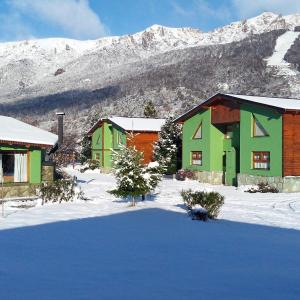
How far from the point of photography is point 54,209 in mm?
16547

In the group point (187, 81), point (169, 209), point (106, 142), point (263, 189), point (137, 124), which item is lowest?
point (169, 209)

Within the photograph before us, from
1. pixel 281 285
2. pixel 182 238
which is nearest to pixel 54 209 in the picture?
pixel 182 238

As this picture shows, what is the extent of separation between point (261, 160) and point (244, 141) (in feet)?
6.44

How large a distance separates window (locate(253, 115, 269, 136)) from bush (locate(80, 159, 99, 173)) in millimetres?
22221

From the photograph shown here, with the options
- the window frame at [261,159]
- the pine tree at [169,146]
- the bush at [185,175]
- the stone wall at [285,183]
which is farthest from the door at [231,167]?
the pine tree at [169,146]

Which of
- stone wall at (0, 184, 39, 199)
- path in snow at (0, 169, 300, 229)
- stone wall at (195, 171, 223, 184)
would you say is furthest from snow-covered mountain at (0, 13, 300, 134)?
stone wall at (0, 184, 39, 199)

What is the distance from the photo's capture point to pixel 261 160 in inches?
1082

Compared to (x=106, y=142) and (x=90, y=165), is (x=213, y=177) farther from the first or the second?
(x=90, y=165)

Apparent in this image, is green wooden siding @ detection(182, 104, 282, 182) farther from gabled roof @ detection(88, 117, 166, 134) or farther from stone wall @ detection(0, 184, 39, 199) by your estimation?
stone wall @ detection(0, 184, 39, 199)

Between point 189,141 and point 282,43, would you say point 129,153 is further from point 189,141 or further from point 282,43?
point 282,43

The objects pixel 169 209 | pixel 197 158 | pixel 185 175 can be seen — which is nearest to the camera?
pixel 169 209

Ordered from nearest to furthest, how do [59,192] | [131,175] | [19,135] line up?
[131,175]
[59,192]
[19,135]

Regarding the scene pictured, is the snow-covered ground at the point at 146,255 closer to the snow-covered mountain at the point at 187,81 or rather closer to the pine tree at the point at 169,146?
the pine tree at the point at 169,146

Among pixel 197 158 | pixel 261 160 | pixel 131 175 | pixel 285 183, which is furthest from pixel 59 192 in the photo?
pixel 197 158
